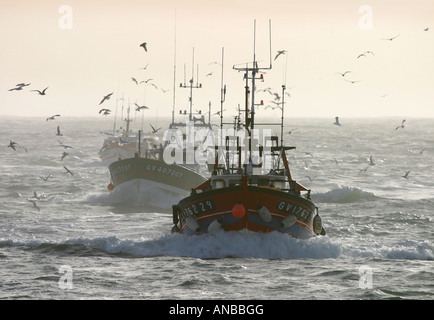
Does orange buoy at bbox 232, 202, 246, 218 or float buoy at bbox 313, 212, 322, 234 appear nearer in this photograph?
orange buoy at bbox 232, 202, 246, 218

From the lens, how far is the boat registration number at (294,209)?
2273cm

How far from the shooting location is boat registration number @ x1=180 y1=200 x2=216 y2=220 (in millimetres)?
22920

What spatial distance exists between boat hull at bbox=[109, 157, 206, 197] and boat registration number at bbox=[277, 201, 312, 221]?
1642 centimetres

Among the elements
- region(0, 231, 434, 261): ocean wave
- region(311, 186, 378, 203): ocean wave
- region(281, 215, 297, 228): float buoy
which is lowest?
region(311, 186, 378, 203): ocean wave

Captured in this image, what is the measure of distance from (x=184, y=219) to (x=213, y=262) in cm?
293

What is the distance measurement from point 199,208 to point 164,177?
16693 mm

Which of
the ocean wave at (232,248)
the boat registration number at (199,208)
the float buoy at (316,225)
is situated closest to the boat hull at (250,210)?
the boat registration number at (199,208)

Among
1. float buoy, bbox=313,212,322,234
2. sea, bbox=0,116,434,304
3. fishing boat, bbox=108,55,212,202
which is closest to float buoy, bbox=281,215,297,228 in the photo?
sea, bbox=0,116,434,304

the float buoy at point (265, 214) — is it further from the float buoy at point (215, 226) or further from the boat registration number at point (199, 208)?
the boat registration number at point (199, 208)

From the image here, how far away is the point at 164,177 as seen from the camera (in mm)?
39750

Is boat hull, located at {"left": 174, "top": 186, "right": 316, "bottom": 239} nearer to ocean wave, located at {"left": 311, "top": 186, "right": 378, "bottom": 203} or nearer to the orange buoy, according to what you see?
the orange buoy

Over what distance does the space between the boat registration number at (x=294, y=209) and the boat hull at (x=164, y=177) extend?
53.9 feet
